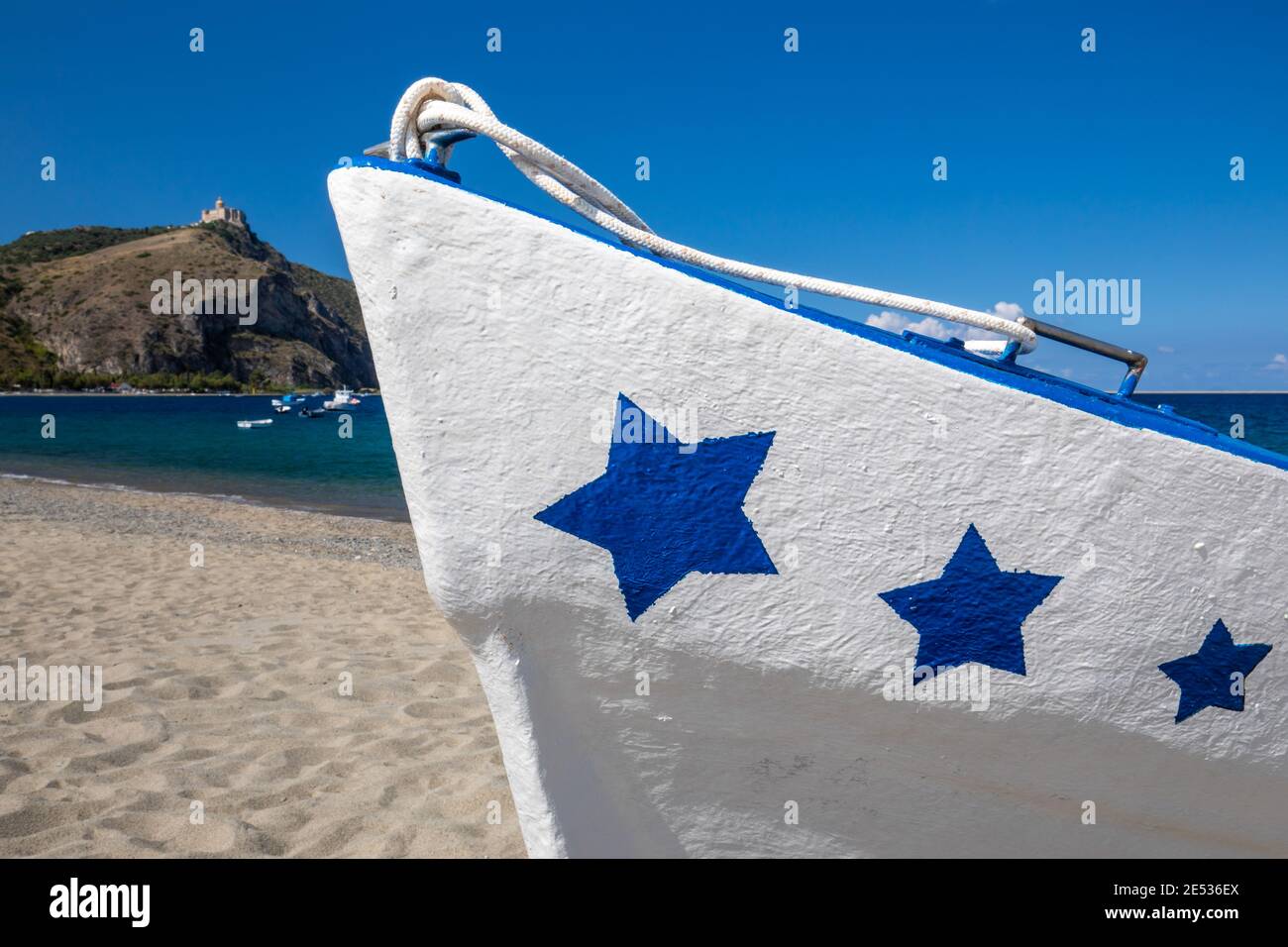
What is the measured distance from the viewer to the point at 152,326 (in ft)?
229

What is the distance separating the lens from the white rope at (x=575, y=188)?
1934 millimetres

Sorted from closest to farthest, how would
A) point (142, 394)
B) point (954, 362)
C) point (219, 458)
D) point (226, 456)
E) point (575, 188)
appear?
point (954, 362)
point (575, 188)
point (219, 458)
point (226, 456)
point (142, 394)

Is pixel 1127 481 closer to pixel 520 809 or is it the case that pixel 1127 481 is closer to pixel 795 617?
pixel 795 617

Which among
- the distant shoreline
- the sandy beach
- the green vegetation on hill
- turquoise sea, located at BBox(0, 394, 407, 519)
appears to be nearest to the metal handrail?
the sandy beach

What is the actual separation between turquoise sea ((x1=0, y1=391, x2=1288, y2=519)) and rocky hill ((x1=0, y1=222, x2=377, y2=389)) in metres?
27.7

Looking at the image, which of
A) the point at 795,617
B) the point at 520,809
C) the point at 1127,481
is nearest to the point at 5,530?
the point at 520,809

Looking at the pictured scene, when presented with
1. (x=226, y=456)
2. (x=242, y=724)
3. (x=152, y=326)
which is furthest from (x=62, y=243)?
(x=242, y=724)

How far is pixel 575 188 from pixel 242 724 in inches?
109

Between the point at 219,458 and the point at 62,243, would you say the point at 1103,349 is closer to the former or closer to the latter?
the point at 219,458

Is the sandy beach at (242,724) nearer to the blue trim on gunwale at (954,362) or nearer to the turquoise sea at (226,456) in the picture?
the blue trim on gunwale at (954,362)

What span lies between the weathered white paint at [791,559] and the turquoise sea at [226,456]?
40.1ft

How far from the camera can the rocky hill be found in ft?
224

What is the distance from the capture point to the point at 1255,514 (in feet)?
6.00

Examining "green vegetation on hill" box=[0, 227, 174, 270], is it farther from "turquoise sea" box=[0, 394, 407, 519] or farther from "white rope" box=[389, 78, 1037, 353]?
"white rope" box=[389, 78, 1037, 353]
